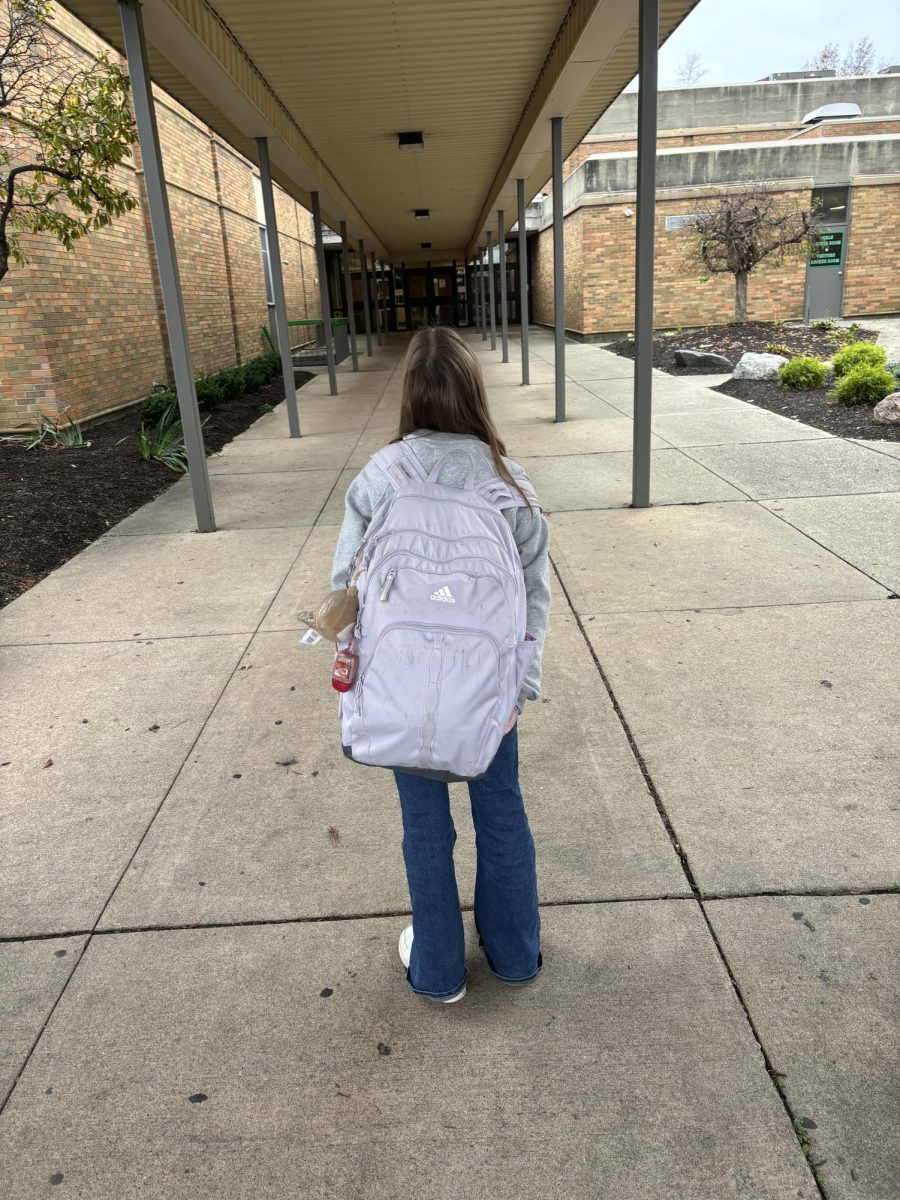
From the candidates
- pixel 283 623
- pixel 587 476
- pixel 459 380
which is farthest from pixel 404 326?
pixel 459 380

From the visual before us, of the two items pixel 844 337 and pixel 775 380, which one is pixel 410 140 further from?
pixel 844 337

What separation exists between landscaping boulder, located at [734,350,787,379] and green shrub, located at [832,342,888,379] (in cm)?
135

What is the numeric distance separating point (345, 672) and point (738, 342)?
17577mm

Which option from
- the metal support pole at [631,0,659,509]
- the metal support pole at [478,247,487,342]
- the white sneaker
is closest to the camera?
the white sneaker

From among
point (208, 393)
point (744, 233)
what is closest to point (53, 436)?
point (208, 393)

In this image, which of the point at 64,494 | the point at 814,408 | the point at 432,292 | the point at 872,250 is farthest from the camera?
the point at 432,292

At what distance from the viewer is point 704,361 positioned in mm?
15047

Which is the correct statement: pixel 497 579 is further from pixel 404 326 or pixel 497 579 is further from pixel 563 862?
pixel 404 326

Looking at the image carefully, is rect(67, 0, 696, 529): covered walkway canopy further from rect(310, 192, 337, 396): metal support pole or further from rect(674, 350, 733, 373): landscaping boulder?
rect(674, 350, 733, 373): landscaping boulder

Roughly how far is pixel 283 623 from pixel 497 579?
10.8ft

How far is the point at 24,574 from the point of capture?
5965mm

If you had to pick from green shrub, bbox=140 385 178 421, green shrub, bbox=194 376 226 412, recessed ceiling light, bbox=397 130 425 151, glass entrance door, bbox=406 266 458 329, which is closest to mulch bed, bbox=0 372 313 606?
green shrub, bbox=140 385 178 421

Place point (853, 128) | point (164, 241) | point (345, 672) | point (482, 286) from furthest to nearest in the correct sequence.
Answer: point (853, 128) < point (482, 286) < point (164, 241) < point (345, 672)

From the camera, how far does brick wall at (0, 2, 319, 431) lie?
366 inches
